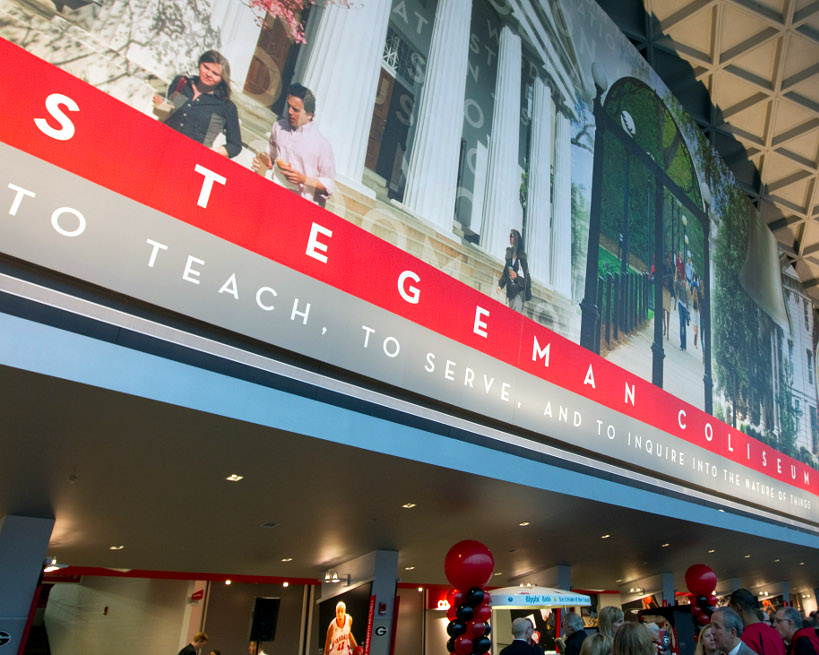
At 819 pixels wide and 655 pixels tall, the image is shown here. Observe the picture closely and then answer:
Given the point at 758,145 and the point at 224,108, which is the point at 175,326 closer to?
the point at 224,108

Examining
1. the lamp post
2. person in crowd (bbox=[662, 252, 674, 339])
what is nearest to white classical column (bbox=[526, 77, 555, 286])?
the lamp post

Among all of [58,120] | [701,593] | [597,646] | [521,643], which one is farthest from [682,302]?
[58,120]

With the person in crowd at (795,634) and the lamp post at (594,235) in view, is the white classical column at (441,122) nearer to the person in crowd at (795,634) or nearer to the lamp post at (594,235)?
the lamp post at (594,235)

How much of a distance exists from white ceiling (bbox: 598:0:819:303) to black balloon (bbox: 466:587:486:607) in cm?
1389

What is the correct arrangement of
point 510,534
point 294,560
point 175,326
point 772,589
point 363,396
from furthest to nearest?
point 772,589
point 294,560
point 510,534
point 363,396
point 175,326

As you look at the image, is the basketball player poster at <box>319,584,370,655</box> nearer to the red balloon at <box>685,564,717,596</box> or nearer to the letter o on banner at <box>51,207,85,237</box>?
the red balloon at <box>685,564,717,596</box>

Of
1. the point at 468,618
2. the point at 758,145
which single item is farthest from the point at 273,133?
the point at 758,145

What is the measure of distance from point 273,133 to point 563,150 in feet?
Result: 20.1

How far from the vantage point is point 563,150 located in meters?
11.0

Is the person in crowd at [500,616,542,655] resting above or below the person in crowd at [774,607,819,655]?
below

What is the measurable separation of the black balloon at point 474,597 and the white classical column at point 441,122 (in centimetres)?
419

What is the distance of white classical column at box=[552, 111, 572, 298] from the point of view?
10180 millimetres

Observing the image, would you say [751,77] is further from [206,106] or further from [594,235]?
[206,106]

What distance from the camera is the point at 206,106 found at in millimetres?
5930
